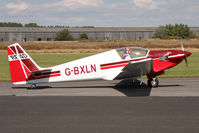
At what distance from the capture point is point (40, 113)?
32.9ft

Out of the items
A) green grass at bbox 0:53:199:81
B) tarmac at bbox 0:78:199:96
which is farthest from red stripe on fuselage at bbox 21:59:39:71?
green grass at bbox 0:53:199:81

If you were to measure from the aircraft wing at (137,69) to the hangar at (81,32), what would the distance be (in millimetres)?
90567

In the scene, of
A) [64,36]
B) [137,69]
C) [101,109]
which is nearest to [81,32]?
[64,36]

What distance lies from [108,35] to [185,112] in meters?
99.7

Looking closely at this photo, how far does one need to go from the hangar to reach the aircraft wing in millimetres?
90567

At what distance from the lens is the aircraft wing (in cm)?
1386

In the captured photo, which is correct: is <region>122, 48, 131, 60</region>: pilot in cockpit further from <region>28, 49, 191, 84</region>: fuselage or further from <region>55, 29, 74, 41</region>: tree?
<region>55, 29, 74, 41</region>: tree

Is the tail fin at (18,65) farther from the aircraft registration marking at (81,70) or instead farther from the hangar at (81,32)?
the hangar at (81,32)

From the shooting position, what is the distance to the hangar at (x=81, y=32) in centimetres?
10056

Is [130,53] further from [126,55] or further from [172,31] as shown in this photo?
[172,31]

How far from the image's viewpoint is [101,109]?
1045 cm

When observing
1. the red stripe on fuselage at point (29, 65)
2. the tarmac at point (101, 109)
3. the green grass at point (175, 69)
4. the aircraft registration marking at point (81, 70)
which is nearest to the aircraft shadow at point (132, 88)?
the tarmac at point (101, 109)

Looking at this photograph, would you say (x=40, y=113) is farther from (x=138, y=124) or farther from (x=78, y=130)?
(x=138, y=124)

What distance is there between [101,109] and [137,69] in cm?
479
